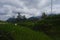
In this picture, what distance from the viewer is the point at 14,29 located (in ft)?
71.4

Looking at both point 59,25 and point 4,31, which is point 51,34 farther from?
point 4,31

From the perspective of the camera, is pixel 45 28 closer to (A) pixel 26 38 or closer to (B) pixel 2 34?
(A) pixel 26 38

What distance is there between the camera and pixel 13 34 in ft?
66.6

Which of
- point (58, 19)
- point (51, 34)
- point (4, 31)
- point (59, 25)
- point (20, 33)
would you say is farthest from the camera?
Answer: point (58, 19)

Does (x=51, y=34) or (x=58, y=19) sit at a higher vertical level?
(x=58, y=19)

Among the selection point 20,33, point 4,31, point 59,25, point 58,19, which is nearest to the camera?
point 4,31

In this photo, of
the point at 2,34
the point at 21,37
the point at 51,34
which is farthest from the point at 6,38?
the point at 51,34

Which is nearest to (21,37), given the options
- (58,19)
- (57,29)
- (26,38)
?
(26,38)

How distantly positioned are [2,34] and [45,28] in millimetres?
14160

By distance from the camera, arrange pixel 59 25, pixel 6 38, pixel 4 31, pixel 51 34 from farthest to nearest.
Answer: pixel 59 25 → pixel 51 34 → pixel 4 31 → pixel 6 38

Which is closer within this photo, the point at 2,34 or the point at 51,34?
the point at 2,34

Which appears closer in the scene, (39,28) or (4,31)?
(4,31)

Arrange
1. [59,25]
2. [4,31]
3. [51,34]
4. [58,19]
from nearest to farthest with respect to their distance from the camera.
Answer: [4,31], [51,34], [59,25], [58,19]

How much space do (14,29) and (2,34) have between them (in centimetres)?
280
